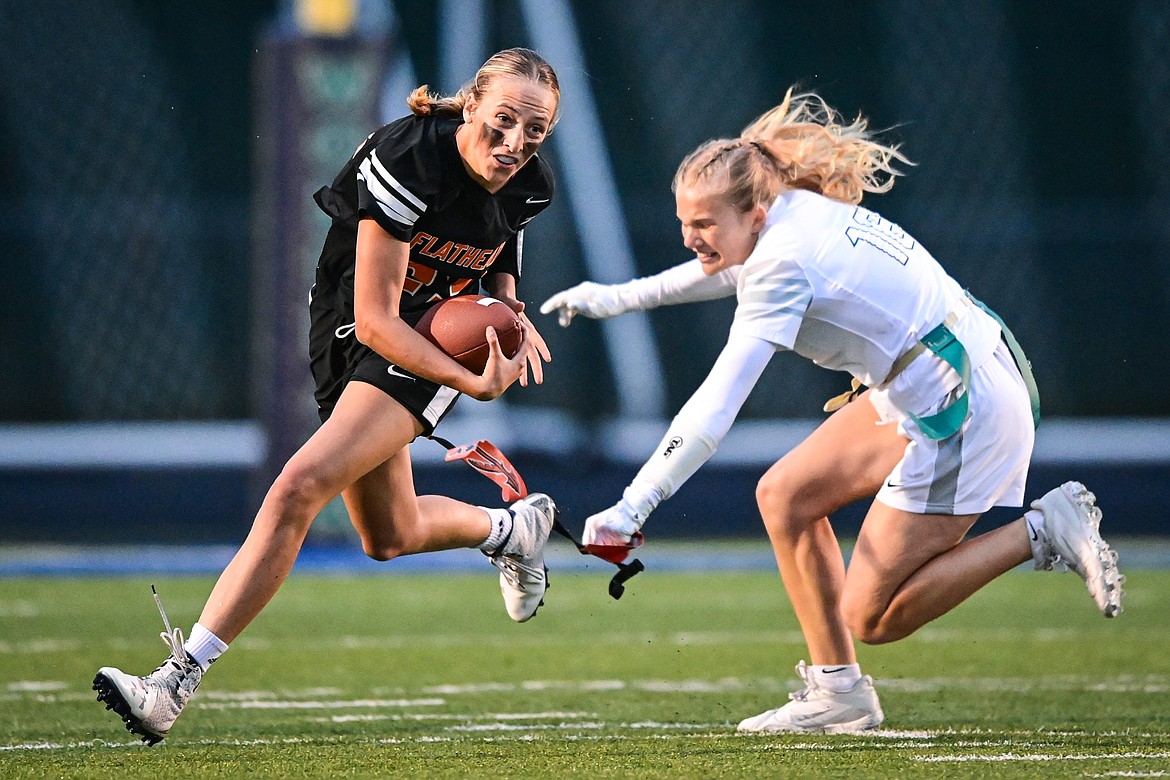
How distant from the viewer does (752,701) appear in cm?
454

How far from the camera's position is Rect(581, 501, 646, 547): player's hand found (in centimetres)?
298

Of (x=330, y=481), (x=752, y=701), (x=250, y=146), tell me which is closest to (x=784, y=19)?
(x=250, y=146)

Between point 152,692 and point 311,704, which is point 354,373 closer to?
point 152,692

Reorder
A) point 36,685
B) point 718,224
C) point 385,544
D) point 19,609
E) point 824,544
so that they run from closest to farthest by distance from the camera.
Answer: point 718,224 < point 824,544 < point 385,544 < point 36,685 < point 19,609

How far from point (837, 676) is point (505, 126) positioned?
1470 mm

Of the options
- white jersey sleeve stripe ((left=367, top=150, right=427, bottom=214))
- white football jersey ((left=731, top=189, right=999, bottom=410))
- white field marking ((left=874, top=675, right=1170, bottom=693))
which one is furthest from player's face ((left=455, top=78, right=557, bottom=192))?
white field marking ((left=874, top=675, right=1170, bottom=693))

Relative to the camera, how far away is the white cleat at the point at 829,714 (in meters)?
3.80

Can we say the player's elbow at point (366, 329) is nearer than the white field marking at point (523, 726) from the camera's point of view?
Yes

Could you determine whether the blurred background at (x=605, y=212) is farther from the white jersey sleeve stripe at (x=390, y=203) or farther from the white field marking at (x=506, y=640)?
the white jersey sleeve stripe at (x=390, y=203)

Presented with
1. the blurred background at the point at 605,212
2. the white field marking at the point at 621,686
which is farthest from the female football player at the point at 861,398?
the blurred background at the point at 605,212

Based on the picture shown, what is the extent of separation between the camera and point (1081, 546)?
3.63 m

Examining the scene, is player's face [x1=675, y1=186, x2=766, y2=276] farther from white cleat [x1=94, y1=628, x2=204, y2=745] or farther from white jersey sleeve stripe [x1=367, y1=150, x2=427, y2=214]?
white cleat [x1=94, y1=628, x2=204, y2=745]

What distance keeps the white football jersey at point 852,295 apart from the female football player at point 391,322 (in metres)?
0.60

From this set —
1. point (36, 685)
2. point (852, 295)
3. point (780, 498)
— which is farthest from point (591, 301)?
point (36, 685)
